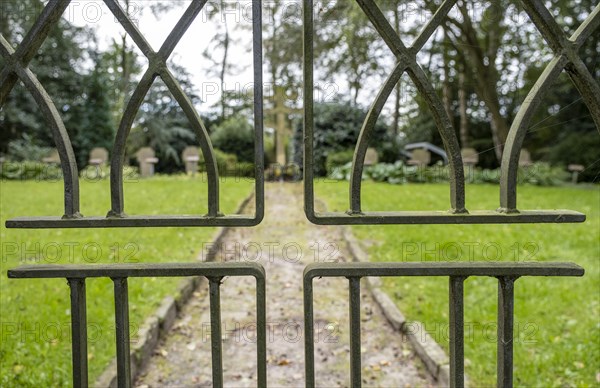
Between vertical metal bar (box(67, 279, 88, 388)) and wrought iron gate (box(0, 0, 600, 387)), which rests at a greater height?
wrought iron gate (box(0, 0, 600, 387))

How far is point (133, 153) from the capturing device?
1542cm

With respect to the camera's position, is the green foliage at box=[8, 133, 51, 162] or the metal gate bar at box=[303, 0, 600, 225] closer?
the metal gate bar at box=[303, 0, 600, 225]

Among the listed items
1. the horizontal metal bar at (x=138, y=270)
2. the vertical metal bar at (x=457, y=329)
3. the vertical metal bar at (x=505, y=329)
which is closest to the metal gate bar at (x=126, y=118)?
the horizontal metal bar at (x=138, y=270)

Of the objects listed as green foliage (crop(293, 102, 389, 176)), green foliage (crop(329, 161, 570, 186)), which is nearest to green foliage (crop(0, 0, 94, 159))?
green foliage (crop(293, 102, 389, 176))

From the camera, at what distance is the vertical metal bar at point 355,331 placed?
1.01 metres

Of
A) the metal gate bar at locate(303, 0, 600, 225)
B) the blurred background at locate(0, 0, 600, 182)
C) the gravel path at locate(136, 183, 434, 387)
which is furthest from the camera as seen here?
the blurred background at locate(0, 0, 600, 182)

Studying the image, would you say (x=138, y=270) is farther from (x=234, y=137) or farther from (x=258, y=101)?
(x=234, y=137)

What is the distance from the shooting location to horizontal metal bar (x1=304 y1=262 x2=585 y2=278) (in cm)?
99

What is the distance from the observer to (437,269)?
1.00m

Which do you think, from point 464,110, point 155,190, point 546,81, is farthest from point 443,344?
point 464,110

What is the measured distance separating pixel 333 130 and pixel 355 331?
13.3m

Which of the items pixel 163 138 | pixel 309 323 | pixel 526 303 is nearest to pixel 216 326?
pixel 309 323

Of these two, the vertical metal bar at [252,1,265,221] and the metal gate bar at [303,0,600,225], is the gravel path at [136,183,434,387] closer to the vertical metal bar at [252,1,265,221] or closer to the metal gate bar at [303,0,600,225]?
the vertical metal bar at [252,1,265,221]

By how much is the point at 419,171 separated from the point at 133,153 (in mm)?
9800
